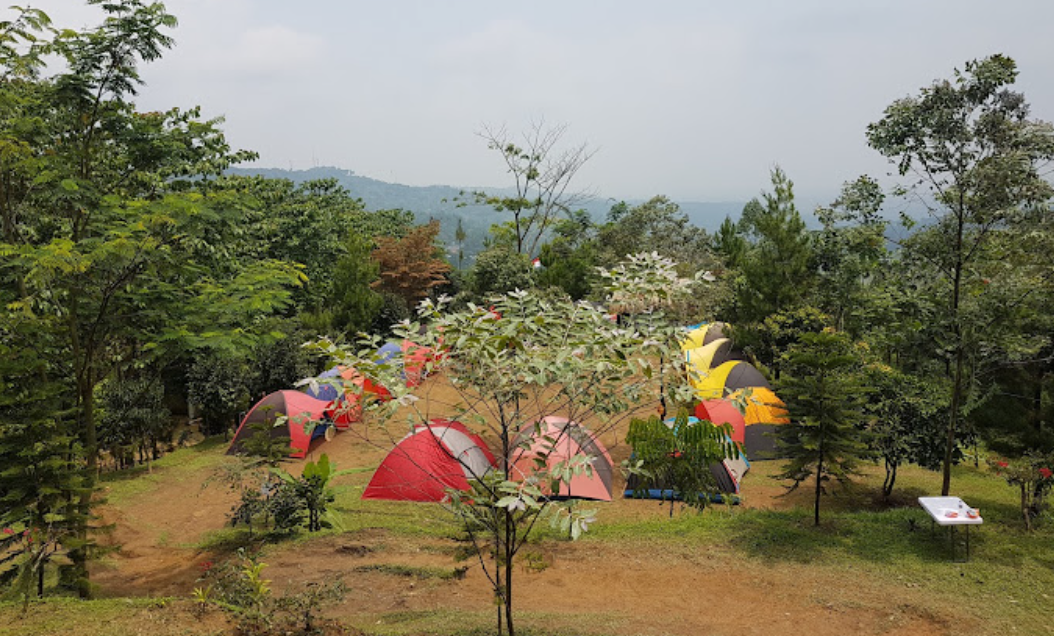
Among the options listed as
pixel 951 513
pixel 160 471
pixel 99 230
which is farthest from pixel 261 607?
pixel 160 471

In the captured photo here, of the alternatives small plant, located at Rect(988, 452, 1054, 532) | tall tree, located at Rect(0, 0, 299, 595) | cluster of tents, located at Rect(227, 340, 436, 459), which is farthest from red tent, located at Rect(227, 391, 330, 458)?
small plant, located at Rect(988, 452, 1054, 532)

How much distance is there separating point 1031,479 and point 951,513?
7.11ft

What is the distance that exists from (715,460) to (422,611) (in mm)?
5563

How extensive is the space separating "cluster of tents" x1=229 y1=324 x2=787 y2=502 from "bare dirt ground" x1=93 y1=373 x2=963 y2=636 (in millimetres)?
1169

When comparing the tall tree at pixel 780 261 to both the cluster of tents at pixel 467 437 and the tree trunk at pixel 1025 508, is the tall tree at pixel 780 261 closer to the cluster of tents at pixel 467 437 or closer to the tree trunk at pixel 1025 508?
the cluster of tents at pixel 467 437

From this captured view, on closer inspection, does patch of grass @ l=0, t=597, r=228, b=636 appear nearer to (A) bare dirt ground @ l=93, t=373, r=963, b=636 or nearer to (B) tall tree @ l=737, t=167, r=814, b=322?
(A) bare dirt ground @ l=93, t=373, r=963, b=636

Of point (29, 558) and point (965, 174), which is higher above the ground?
point (965, 174)

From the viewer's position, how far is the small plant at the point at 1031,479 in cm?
910

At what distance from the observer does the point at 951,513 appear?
8062mm

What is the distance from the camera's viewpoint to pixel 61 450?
6.37m

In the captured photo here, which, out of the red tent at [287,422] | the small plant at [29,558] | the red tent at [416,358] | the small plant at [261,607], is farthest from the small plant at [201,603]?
the red tent at [287,422]

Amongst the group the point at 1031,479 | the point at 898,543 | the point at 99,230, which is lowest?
the point at 898,543

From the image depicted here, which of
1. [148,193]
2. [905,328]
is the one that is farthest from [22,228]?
[905,328]

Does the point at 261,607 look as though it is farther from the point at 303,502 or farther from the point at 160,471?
the point at 160,471
